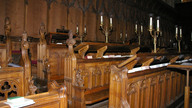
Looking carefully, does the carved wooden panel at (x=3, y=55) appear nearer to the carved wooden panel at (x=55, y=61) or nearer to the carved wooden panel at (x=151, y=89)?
the carved wooden panel at (x=55, y=61)

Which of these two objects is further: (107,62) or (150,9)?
(150,9)

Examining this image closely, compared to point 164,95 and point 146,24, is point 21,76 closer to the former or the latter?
point 164,95

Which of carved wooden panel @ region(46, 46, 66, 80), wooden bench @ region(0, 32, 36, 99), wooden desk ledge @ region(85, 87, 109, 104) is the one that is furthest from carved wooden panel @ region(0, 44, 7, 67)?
wooden desk ledge @ region(85, 87, 109, 104)

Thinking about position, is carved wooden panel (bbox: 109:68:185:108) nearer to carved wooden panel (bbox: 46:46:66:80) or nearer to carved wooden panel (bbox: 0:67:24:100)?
carved wooden panel (bbox: 0:67:24:100)

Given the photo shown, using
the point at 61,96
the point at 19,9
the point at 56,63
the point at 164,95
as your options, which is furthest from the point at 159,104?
the point at 19,9

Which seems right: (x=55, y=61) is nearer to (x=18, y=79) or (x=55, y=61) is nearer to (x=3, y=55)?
(x=3, y=55)

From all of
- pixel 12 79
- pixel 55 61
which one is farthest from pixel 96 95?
pixel 12 79

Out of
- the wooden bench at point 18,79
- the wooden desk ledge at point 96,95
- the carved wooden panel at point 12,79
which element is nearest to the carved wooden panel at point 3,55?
the wooden bench at point 18,79

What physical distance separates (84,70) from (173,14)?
1661cm

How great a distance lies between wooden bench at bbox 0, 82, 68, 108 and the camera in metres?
1.31

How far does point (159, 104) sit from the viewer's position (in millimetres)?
3023

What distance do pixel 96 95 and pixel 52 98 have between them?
2.10m

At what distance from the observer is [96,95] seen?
11.1ft

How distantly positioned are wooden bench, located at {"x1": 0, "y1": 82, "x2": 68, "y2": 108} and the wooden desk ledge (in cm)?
164
